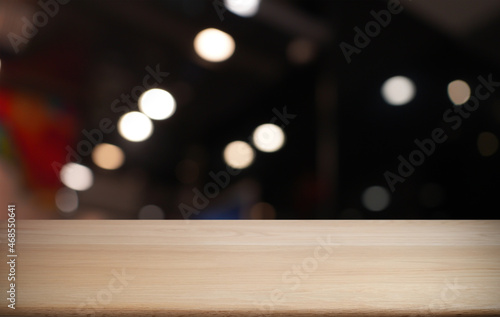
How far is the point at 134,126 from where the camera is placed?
81 centimetres

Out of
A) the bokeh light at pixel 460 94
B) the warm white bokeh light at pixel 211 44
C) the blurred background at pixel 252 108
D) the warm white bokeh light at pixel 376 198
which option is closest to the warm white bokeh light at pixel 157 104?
the blurred background at pixel 252 108

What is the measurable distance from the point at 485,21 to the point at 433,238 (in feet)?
1.38

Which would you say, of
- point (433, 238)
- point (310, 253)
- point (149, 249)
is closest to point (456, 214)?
point (433, 238)

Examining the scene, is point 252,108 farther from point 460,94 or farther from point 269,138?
point 460,94

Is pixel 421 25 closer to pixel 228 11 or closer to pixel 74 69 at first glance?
pixel 228 11

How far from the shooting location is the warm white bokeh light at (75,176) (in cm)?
79

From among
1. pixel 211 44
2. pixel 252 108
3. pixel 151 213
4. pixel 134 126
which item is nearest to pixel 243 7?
pixel 211 44

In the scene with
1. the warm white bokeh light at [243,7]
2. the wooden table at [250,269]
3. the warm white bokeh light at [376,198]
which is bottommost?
the wooden table at [250,269]

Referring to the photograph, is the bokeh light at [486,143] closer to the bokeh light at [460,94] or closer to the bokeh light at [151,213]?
the bokeh light at [460,94]

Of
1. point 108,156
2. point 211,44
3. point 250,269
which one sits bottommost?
point 250,269

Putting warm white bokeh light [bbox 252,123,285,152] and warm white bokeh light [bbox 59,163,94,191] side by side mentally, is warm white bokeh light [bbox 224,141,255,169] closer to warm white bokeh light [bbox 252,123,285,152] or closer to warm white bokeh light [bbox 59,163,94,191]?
warm white bokeh light [bbox 252,123,285,152]

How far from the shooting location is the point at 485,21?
2.68 ft

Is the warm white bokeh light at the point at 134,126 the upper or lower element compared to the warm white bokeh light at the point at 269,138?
upper

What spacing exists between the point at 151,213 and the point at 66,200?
155 millimetres
